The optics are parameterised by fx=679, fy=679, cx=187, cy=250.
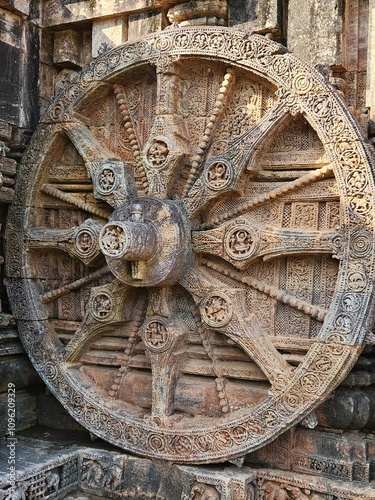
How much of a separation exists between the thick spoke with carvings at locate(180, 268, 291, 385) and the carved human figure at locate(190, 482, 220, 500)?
0.96m

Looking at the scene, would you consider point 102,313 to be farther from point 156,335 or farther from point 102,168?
point 102,168

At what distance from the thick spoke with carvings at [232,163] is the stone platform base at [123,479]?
2157 mm

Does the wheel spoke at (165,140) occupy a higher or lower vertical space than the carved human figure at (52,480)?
higher

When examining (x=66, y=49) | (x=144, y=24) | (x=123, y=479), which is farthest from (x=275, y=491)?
(x=66, y=49)

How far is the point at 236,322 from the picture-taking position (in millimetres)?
5371

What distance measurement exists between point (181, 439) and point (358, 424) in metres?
1.40

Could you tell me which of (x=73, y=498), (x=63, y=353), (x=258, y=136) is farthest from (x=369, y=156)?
(x=73, y=498)

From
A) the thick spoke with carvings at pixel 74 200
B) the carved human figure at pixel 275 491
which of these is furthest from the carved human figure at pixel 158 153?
the carved human figure at pixel 275 491

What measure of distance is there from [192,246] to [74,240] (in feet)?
3.73

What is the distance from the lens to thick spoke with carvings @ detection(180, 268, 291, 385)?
5.26m

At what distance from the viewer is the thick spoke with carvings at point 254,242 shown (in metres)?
5.13

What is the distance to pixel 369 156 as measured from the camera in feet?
16.2

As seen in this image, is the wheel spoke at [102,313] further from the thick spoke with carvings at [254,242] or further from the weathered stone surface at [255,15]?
the weathered stone surface at [255,15]

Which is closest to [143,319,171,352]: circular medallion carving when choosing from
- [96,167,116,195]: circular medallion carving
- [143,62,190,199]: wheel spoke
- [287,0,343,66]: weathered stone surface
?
[143,62,190,199]: wheel spoke
